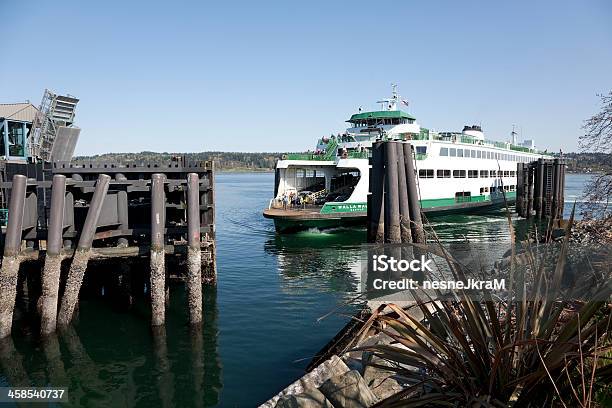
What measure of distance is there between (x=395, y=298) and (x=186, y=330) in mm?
5841

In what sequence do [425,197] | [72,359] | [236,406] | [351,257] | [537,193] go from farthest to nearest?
[537,193]
[425,197]
[351,257]
[72,359]
[236,406]

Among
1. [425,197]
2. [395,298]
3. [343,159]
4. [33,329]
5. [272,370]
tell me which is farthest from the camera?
[425,197]

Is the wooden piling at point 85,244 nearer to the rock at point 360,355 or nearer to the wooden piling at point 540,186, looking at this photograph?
the rock at point 360,355

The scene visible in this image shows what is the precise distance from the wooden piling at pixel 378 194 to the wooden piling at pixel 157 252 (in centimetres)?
609

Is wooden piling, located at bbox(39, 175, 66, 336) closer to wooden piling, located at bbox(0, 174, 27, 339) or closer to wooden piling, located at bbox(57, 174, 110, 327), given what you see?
wooden piling, located at bbox(57, 174, 110, 327)

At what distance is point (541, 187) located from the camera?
33000 mm

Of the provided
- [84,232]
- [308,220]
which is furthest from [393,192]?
[308,220]

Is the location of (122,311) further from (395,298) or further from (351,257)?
(351,257)

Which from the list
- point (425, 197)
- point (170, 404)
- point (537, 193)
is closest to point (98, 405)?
point (170, 404)

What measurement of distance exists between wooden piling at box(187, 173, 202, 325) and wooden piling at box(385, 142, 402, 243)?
17.2 ft

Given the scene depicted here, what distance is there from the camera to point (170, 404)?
770cm

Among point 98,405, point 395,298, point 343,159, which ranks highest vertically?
point 343,159

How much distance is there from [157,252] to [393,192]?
21.0ft

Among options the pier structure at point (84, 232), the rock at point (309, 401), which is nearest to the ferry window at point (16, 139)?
the pier structure at point (84, 232)
